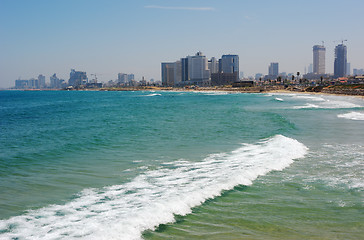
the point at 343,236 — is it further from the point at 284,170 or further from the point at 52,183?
the point at 52,183

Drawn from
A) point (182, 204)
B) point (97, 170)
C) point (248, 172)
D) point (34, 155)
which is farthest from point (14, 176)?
point (248, 172)

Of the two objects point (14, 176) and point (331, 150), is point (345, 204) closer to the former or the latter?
point (331, 150)

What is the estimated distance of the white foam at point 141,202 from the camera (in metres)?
7.07

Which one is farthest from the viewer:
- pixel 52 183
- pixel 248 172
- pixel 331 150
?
pixel 331 150

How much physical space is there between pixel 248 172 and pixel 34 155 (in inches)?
411

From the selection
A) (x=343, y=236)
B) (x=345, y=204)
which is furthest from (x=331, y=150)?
(x=343, y=236)

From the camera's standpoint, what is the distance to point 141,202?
8812mm

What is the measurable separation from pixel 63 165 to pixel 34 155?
3236 millimetres

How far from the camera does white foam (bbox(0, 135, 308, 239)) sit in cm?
707

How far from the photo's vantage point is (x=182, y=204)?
8609 mm

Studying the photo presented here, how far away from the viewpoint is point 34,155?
1591 centimetres

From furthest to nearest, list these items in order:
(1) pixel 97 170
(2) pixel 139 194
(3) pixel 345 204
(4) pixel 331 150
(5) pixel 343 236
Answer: (4) pixel 331 150 → (1) pixel 97 170 → (2) pixel 139 194 → (3) pixel 345 204 → (5) pixel 343 236

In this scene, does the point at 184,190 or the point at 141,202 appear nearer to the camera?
the point at 141,202

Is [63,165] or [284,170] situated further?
[63,165]
